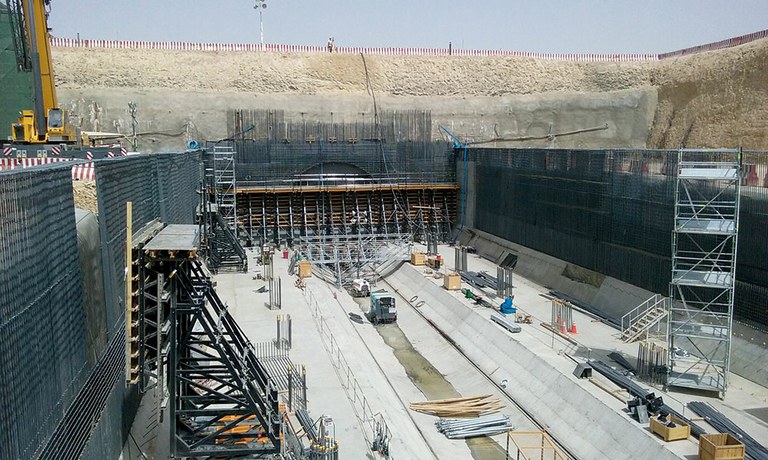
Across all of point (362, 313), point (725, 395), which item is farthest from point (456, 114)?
point (725, 395)

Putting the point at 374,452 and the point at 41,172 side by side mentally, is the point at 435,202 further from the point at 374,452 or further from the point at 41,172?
the point at 41,172

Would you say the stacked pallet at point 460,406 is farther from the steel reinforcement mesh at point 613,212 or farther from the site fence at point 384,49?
the site fence at point 384,49

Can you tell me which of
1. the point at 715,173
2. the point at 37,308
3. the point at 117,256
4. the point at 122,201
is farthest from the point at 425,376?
the point at 37,308

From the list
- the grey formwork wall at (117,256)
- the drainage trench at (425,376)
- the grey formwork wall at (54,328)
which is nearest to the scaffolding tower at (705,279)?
the drainage trench at (425,376)

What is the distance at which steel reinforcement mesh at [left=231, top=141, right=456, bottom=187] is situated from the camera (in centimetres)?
3641

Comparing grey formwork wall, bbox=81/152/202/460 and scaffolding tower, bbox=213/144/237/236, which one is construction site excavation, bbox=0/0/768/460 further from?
scaffolding tower, bbox=213/144/237/236

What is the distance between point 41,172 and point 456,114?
38162 millimetres

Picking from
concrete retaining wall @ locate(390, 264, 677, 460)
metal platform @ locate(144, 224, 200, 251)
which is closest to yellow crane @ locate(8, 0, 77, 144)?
metal platform @ locate(144, 224, 200, 251)

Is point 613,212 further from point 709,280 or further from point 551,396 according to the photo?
point 551,396

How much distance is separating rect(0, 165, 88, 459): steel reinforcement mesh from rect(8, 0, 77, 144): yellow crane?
12.1 metres

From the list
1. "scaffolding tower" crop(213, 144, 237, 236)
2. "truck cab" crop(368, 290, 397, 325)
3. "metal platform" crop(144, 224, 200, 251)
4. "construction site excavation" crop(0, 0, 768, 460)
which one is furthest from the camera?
"scaffolding tower" crop(213, 144, 237, 236)

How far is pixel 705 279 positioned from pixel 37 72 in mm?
19366

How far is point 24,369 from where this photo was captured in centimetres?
644

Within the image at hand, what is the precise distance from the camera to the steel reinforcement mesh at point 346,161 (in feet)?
119
